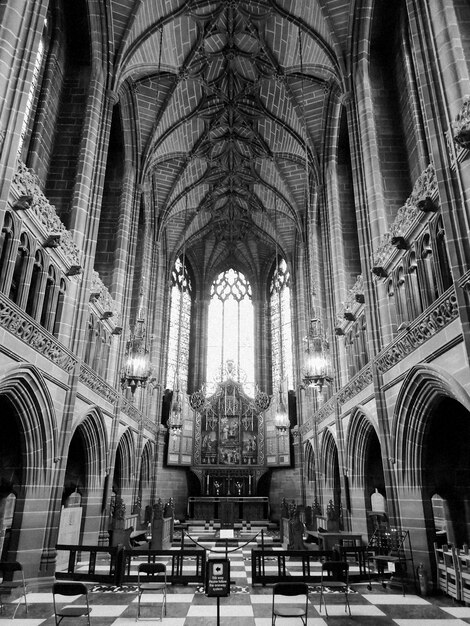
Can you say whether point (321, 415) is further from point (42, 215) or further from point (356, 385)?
point (42, 215)

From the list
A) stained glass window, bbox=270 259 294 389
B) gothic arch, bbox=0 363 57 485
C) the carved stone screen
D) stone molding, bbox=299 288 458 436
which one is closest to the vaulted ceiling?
stained glass window, bbox=270 259 294 389

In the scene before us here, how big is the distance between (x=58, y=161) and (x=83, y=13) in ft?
17.0

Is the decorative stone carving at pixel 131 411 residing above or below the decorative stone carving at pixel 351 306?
below

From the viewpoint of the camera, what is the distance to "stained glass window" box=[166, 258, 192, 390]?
98.6 feet

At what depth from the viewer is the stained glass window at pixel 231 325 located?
31938 millimetres

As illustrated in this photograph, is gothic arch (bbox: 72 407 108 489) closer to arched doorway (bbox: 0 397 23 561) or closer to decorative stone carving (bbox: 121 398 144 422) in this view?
decorative stone carving (bbox: 121 398 144 422)

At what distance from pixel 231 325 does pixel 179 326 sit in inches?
150

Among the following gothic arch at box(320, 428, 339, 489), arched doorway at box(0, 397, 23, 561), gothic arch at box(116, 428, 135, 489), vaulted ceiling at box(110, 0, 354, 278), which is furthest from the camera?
gothic arch at box(116, 428, 135, 489)

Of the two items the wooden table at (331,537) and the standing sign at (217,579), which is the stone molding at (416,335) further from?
the standing sign at (217,579)

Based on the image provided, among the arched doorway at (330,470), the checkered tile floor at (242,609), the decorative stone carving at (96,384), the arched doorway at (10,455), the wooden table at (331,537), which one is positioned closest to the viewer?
the checkered tile floor at (242,609)

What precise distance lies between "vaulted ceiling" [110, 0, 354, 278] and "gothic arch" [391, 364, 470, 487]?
38.4 feet

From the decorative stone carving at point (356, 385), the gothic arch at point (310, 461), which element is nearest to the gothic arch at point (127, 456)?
the gothic arch at point (310, 461)

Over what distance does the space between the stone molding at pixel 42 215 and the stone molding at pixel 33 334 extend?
2133 mm

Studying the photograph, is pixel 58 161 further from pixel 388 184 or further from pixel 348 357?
pixel 348 357
